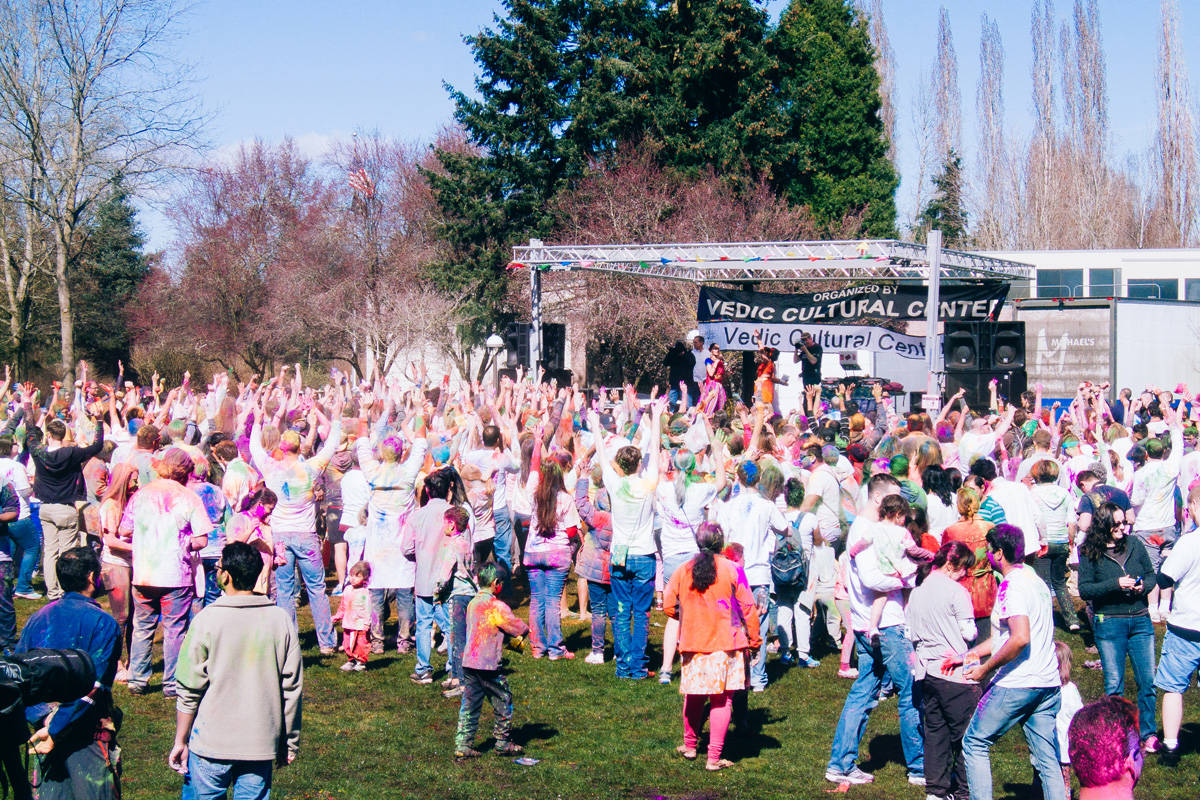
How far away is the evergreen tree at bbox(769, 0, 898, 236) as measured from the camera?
36.1m

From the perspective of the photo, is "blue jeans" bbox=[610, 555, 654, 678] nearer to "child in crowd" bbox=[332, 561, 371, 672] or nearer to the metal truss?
"child in crowd" bbox=[332, 561, 371, 672]

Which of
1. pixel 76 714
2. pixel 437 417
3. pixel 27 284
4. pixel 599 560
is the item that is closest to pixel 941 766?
pixel 599 560

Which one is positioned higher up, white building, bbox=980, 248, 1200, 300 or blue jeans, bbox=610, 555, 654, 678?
white building, bbox=980, 248, 1200, 300

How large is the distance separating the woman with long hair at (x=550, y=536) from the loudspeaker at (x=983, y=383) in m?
9.00

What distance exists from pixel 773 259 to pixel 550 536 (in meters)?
10.7

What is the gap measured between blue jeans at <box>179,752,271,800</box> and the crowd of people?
0.02m

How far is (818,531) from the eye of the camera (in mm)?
7926

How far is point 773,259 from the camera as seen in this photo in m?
17.7

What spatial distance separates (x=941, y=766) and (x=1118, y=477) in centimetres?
537

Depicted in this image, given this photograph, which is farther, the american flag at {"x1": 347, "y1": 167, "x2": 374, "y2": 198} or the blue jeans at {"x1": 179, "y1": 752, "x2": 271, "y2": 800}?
the american flag at {"x1": 347, "y1": 167, "x2": 374, "y2": 198}

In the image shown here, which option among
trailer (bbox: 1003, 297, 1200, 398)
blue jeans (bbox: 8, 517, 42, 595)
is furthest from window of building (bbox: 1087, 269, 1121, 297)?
blue jeans (bbox: 8, 517, 42, 595)

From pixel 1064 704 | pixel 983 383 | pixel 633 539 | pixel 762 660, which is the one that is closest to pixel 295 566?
pixel 633 539

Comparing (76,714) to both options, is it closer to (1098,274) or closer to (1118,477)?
(1118,477)

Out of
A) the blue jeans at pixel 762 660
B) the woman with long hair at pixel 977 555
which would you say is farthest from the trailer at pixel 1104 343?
the woman with long hair at pixel 977 555
